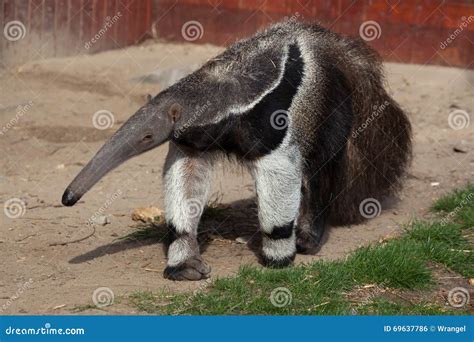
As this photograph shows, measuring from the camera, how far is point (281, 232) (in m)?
6.17

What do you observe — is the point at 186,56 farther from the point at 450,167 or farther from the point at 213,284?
the point at 213,284

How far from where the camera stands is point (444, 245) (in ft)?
21.2

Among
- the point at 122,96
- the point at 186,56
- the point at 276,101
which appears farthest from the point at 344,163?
the point at 186,56

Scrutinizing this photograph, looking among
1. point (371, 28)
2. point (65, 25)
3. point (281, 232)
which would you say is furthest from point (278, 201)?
point (65, 25)

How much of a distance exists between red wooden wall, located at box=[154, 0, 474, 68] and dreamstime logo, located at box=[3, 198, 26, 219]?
4584 millimetres

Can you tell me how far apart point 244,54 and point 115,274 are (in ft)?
5.65

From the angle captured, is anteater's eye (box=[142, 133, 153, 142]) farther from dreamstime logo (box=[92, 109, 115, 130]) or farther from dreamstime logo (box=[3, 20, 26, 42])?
dreamstime logo (box=[3, 20, 26, 42])

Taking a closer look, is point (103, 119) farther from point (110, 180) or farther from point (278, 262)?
point (278, 262)

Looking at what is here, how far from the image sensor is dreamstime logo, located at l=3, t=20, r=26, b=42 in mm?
10758
